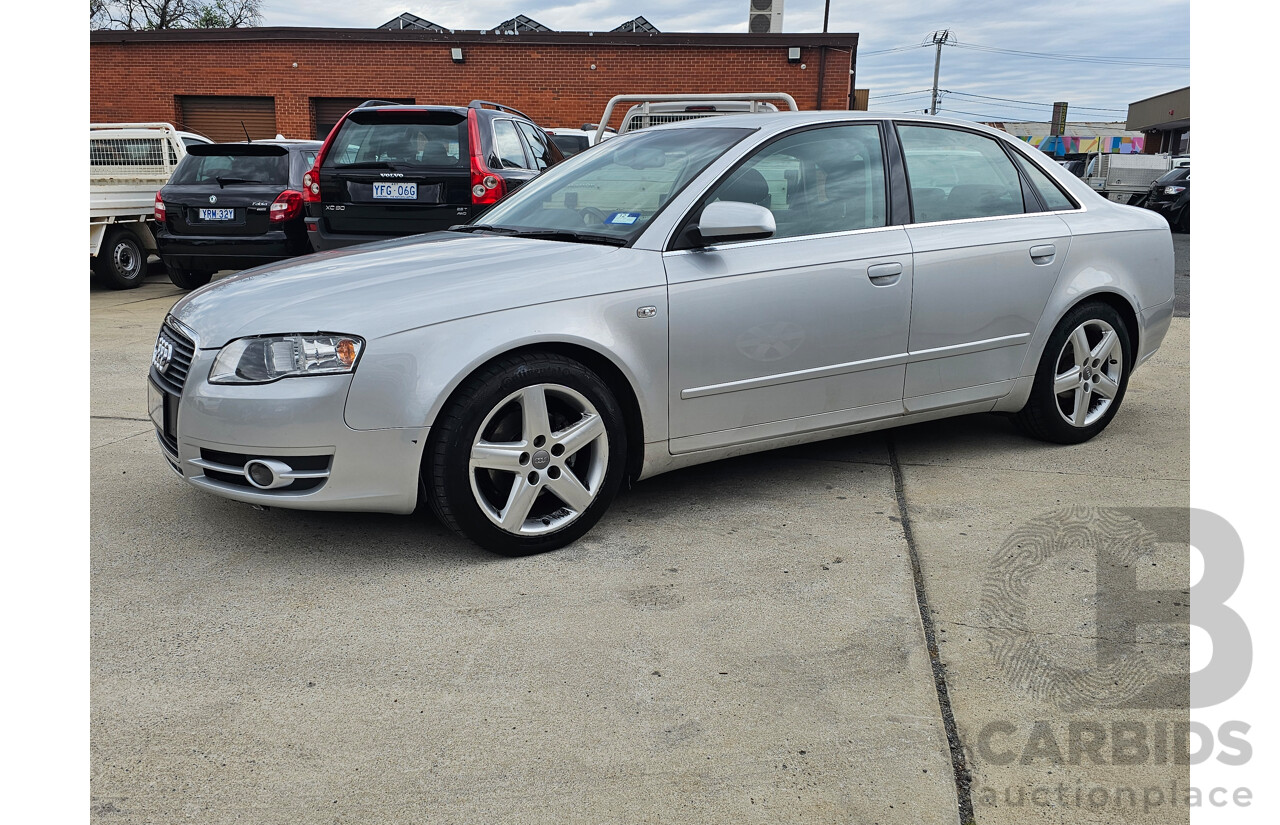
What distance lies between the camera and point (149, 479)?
4.34 metres

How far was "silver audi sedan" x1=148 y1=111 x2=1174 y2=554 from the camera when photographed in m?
3.27

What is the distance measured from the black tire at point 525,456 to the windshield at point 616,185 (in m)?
0.67

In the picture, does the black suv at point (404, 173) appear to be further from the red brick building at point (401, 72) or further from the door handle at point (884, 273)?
the red brick building at point (401, 72)

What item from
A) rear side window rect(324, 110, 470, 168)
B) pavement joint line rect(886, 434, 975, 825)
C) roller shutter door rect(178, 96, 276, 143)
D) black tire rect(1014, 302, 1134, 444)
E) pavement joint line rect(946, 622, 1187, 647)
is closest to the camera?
pavement joint line rect(886, 434, 975, 825)

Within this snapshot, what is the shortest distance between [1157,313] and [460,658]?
388cm

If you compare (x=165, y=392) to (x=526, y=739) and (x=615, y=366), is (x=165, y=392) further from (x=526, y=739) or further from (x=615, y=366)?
(x=526, y=739)

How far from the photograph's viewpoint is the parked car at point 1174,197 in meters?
21.9

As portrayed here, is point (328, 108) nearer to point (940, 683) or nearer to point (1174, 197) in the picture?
point (1174, 197)

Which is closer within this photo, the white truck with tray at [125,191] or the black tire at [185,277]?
the black tire at [185,277]

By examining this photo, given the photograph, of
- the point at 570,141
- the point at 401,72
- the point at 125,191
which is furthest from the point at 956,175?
the point at 401,72

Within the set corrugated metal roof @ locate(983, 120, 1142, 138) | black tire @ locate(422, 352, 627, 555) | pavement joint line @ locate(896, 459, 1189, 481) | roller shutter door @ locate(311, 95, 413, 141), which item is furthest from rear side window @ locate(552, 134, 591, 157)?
corrugated metal roof @ locate(983, 120, 1142, 138)

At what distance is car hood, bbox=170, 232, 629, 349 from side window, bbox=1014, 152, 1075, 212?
86.2 inches

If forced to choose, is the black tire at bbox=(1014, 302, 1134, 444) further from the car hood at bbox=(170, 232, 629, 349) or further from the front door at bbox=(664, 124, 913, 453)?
the car hood at bbox=(170, 232, 629, 349)

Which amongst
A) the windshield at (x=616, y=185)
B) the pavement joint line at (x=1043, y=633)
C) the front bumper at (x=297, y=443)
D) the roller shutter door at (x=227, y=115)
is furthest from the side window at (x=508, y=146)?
the roller shutter door at (x=227, y=115)
